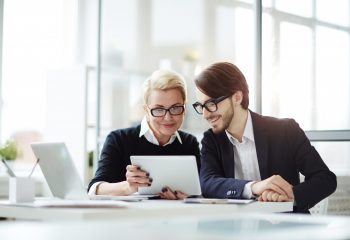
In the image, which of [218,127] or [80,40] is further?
[80,40]

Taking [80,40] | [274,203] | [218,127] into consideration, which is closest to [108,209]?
[274,203]

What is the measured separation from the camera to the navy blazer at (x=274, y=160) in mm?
2936

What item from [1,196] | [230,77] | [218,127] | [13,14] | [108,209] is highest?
[13,14]

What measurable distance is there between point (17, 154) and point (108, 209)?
359 centimetres

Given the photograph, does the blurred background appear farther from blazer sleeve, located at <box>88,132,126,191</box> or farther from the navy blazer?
blazer sleeve, located at <box>88,132,126,191</box>

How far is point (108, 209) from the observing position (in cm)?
220

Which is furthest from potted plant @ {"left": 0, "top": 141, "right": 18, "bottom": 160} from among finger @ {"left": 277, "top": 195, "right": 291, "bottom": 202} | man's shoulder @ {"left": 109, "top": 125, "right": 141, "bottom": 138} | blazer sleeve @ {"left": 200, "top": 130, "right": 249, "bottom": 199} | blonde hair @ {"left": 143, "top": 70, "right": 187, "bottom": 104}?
finger @ {"left": 277, "top": 195, "right": 291, "bottom": 202}

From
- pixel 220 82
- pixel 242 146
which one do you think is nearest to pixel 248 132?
pixel 242 146

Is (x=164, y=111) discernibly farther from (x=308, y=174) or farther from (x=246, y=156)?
(x=308, y=174)

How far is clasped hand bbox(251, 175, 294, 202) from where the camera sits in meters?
2.70

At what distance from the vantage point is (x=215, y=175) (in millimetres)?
3062

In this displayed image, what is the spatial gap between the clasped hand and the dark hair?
59 centimetres

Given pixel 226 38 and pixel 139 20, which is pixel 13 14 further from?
pixel 226 38

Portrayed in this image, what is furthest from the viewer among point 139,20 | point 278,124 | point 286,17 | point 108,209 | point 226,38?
point 139,20
